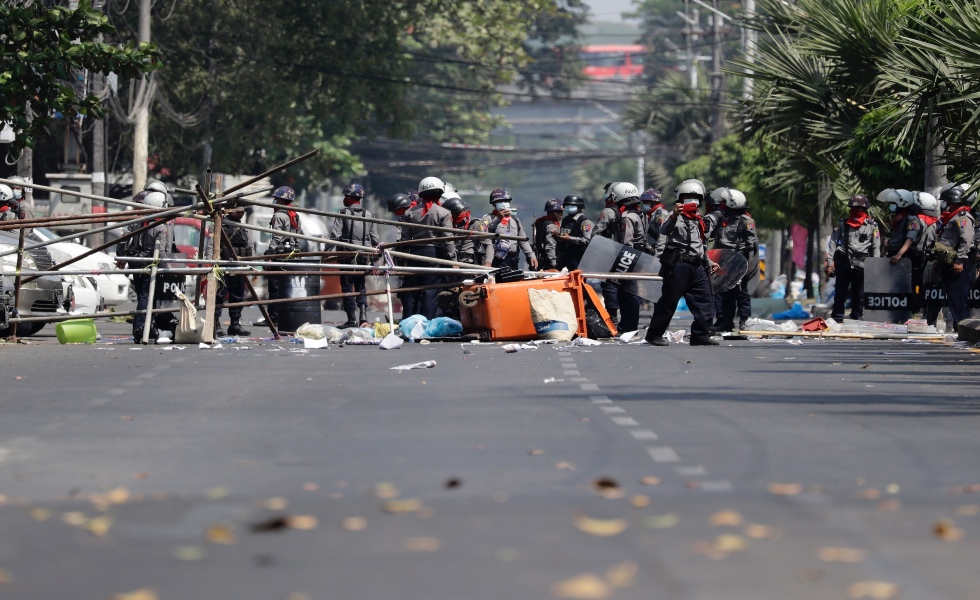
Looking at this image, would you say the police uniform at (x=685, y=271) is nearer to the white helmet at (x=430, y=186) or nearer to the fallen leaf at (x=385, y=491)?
the white helmet at (x=430, y=186)

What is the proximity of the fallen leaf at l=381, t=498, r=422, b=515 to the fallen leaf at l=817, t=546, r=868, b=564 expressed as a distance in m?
1.75

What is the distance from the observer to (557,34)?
8450 cm

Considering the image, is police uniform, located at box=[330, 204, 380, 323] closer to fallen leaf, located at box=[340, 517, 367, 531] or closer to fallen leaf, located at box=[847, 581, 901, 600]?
fallen leaf, located at box=[340, 517, 367, 531]

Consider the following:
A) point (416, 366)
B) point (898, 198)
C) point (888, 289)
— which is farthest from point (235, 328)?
point (898, 198)

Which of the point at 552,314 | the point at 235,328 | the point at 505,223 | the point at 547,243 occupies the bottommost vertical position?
the point at 235,328

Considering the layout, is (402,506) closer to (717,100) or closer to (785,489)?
(785,489)

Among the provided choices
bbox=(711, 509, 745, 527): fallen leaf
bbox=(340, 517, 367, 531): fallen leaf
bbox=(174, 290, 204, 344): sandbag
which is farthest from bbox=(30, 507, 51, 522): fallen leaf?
bbox=(174, 290, 204, 344): sandbag

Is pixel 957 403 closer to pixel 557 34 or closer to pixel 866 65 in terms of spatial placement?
pixel 866 65

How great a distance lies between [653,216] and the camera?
85.3ft

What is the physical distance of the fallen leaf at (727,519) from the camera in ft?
24.5

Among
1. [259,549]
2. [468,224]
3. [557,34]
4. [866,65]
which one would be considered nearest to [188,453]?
[259,549]

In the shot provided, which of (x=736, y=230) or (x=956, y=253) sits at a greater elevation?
(x=736, y=230)

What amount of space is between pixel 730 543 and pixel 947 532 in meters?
0.95

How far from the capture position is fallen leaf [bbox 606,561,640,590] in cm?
623
